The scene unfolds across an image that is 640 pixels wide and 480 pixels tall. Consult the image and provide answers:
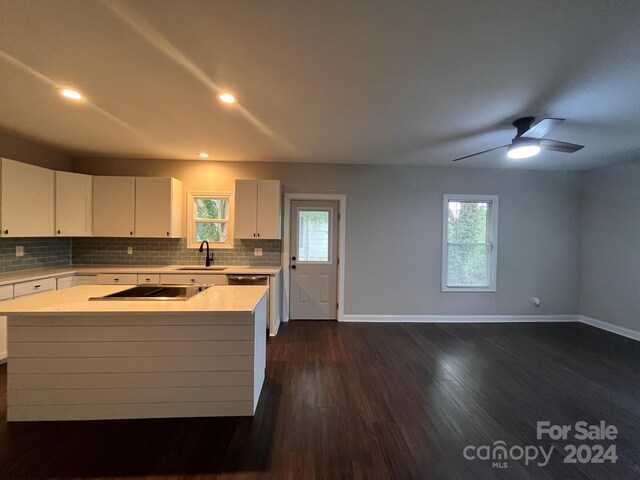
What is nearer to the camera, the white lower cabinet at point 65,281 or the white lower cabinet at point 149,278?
the white lower cabinet at point 65,281

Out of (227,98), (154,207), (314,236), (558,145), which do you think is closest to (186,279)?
(154,207)

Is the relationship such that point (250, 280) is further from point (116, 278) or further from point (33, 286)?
point (33, 286)

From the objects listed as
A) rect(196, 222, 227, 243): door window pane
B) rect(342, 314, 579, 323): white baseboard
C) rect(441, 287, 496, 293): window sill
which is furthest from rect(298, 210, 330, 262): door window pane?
rect(441, 287, 496, 293): window sill

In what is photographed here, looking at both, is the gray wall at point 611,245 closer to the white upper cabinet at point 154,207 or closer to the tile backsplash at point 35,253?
the white upper cabinet at point 154,207

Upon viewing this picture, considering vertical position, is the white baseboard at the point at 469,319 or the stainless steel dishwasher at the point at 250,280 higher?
the stainless steel dishwasher at the point at 250,280

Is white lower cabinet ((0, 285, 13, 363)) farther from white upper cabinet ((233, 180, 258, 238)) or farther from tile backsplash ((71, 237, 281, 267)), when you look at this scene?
white upper cabinet ((233, 180, 258, 238))

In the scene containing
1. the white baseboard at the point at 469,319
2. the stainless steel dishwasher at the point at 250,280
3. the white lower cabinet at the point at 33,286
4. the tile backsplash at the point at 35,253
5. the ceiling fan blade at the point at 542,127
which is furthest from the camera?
the white baseboard at the point at 469,319

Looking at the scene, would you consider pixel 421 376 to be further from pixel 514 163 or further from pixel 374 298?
pixel 514 163

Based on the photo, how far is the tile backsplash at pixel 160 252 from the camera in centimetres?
386

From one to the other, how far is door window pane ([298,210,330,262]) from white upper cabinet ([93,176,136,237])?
8.07ft

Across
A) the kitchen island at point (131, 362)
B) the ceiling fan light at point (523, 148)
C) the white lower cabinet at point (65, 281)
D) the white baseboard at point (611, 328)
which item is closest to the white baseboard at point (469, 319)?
the white baseboard at point (611, 328)

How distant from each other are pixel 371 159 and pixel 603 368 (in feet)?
11.8

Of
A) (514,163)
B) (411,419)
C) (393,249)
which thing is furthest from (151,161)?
(514,163)

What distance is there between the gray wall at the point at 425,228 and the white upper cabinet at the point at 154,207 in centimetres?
38
